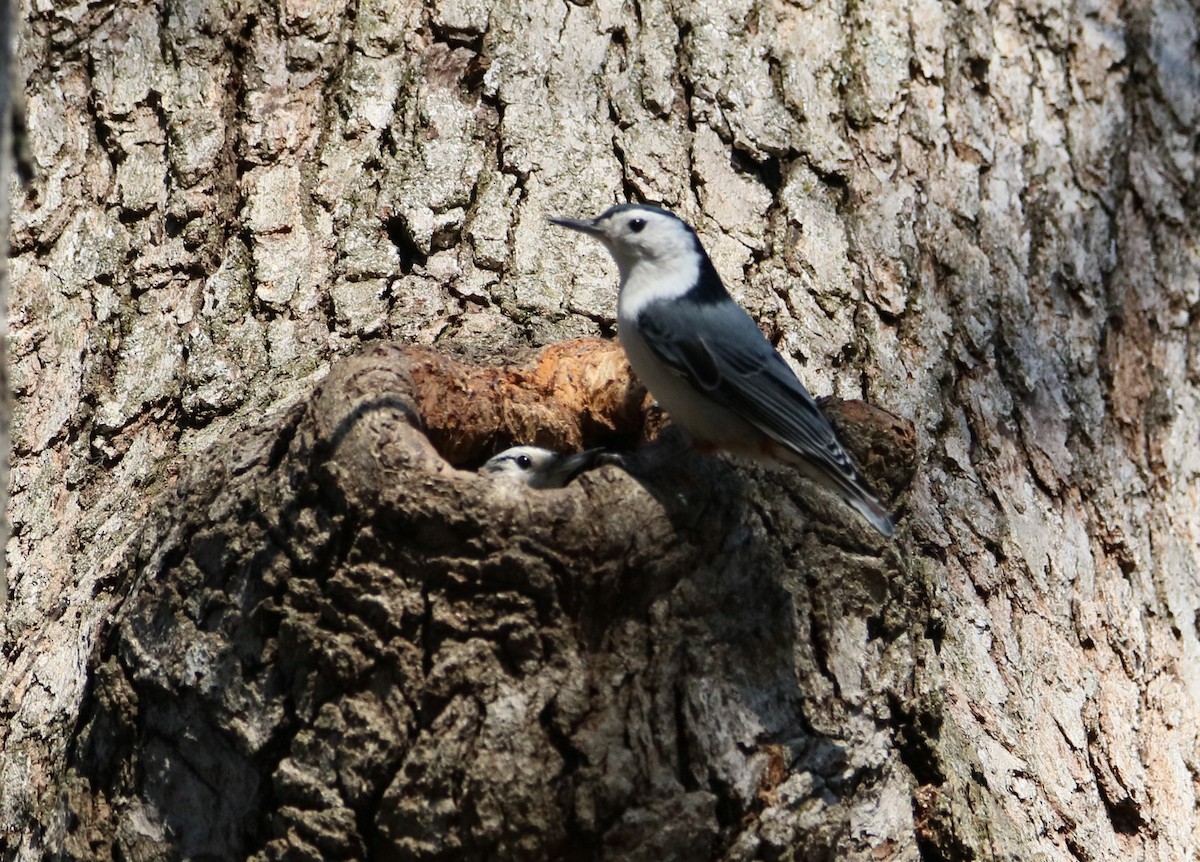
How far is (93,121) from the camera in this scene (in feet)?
11.3

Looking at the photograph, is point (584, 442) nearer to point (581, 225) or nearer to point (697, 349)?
point (697, 349)

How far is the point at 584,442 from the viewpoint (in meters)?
3.29

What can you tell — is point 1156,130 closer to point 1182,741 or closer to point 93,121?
point 1182,741

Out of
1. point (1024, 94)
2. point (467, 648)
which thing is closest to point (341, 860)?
point (467, 648)

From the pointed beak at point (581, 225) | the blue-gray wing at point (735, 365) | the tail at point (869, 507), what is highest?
the pointed beak at point (581, 225)

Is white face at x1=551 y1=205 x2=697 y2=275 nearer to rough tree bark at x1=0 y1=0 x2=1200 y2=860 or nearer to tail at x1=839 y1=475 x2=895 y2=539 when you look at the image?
rough tree bark at x1=0 y1=0 x2=1200 y2=860

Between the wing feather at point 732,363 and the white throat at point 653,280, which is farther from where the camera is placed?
the white throat at point 653,280

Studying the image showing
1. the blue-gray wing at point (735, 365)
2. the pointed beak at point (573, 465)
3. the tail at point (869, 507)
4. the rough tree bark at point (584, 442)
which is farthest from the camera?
the pointed beak at point (573, 465)

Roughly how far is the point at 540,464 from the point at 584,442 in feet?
0.44

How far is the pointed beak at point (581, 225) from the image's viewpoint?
318 centimetres

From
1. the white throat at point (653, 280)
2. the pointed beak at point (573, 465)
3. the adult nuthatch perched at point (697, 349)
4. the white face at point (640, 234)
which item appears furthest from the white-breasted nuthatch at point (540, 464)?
the white face at point (640, 234)

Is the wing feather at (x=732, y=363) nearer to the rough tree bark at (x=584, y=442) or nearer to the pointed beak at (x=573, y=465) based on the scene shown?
the rough tree bark at (x=584, y=442)

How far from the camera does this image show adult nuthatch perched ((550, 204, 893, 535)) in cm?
296

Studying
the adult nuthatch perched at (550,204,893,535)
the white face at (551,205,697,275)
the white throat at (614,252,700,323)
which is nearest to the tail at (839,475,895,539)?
the adult nuthatch perched at (550,204,893,535)
